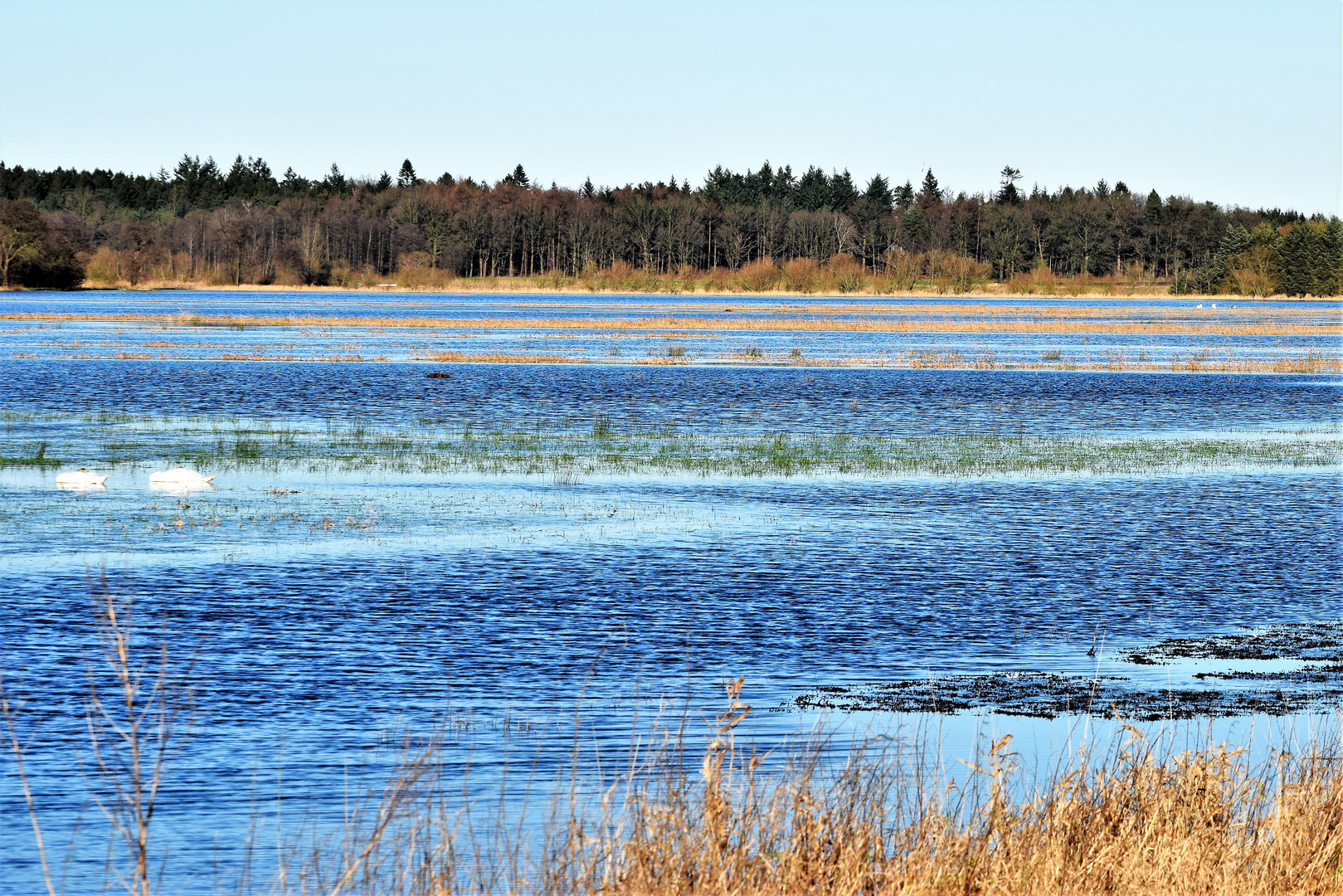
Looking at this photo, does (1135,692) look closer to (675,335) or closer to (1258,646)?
(1258,646)

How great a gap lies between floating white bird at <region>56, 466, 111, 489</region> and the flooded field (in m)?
0.77

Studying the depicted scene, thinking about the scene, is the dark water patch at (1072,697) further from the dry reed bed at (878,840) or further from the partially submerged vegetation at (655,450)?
the partially submerged vegetation at (655,450)

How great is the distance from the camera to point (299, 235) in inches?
7603

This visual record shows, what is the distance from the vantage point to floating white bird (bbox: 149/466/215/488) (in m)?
25.3

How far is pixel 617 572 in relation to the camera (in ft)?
61.7

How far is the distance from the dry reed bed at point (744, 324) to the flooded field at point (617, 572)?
39859mm

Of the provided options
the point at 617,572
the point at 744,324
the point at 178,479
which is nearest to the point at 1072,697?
the point at 617,572

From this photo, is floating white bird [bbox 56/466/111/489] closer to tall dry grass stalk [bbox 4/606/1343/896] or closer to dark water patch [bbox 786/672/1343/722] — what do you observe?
tall dry grass stalk [bbox 4/606/1343/896]

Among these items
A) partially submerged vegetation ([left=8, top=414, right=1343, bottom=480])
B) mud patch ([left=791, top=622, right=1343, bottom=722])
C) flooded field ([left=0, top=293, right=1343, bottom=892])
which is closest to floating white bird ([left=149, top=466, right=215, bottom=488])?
flooded field ([left=0, top=293, right=1343, bottom=892])

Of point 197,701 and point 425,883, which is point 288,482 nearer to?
point 197,701

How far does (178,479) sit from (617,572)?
9.96m

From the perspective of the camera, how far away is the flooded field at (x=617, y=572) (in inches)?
473

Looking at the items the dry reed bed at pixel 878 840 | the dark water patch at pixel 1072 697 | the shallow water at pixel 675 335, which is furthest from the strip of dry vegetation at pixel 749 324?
the dry reed bed at pixel 878 840

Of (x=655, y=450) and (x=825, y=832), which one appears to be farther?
(x=655, y=450)
